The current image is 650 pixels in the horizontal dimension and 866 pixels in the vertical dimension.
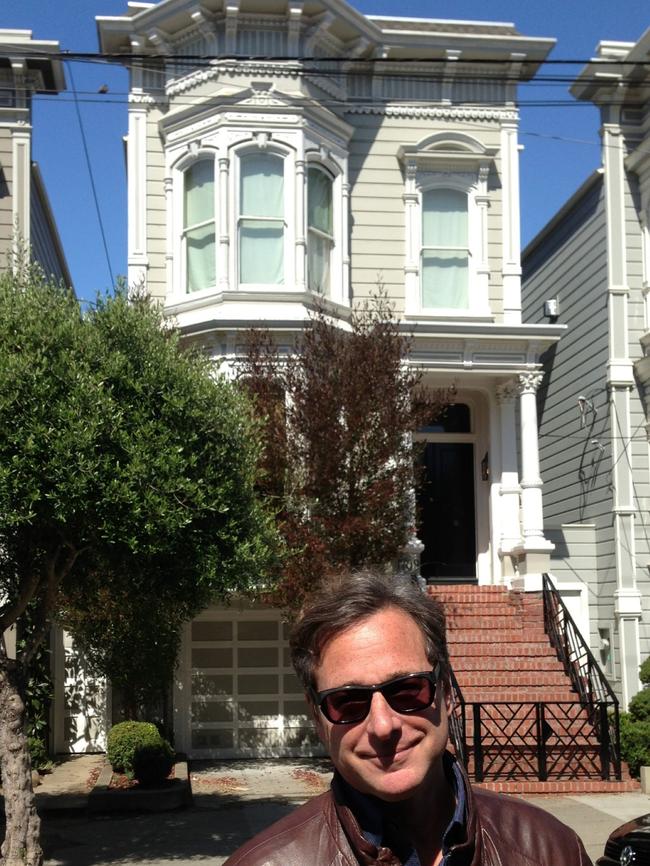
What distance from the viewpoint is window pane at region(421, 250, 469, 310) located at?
17922mm

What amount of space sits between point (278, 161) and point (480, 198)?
3283 mm

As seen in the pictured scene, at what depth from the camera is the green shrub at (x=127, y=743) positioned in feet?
44.0

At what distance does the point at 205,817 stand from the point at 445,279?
933 cm

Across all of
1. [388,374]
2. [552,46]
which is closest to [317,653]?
[388,374]

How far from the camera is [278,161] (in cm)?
1706

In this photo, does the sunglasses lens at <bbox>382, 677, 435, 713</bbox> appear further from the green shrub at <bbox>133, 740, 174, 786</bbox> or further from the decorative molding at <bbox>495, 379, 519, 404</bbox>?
the decorative molding at <bbox>495, 379, 519, 404</bbox>

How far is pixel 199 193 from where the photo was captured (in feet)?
57.2

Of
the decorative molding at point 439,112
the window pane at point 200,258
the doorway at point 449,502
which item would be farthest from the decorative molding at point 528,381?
the window pane at point 200,258

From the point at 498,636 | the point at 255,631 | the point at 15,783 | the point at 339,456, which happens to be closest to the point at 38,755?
the point at 255,631

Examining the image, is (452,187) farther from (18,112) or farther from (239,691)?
(239,691)

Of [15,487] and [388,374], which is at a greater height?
[388,374]

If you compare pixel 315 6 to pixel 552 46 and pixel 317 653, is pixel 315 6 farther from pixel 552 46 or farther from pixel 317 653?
pixel 317 653

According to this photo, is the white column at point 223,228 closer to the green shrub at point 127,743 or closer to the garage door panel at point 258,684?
the garage door panel at point 258,684

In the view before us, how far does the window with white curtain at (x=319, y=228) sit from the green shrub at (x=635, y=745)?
7561 mm
